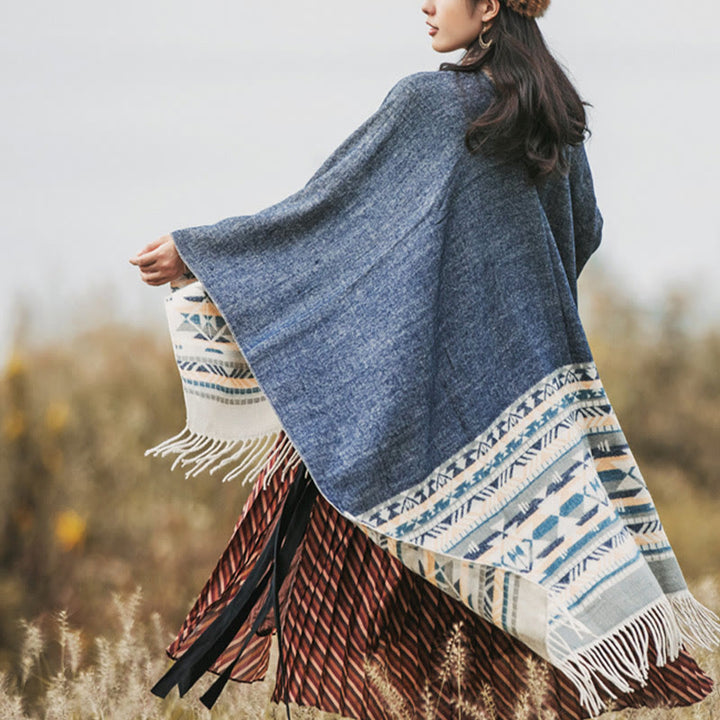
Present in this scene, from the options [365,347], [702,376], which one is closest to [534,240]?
[365,347]

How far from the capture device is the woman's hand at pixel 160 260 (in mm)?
2191

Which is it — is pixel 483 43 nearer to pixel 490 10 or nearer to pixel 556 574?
→ pixel 490 10

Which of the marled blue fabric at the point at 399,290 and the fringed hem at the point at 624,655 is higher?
the marled blue fabric at the point at 399,290

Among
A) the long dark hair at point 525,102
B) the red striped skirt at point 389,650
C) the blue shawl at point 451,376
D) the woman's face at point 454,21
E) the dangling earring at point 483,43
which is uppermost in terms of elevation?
the woman's face at point 454,21

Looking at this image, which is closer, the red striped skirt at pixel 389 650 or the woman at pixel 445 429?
the woman at pixel 445 429

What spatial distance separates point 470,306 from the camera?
217cm

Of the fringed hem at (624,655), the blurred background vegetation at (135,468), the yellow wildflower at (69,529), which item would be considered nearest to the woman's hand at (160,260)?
the fringed hem at (624,655)

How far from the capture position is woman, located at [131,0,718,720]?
2078 mm

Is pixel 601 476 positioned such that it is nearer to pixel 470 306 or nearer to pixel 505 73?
pixel 470 306

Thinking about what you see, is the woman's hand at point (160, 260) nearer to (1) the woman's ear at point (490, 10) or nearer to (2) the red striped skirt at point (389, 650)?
(2) the red striped skirt at point (389, 650)

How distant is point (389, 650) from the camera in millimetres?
2238

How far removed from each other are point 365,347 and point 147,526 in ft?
11.8

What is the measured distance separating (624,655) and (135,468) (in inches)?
151

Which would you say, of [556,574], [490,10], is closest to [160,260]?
[490,10]
